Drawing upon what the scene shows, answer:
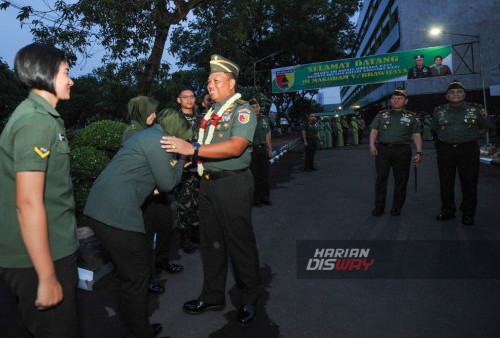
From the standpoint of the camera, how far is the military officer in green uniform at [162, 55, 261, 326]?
2.94 metres

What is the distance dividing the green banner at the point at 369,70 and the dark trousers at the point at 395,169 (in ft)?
52.6

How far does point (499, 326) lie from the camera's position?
8.71 ft

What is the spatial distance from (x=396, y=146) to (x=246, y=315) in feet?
13.6

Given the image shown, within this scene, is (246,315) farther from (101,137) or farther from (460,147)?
(101,137)

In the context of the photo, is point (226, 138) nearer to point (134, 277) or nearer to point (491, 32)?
point (134, 277)

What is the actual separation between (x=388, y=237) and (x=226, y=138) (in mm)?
2990

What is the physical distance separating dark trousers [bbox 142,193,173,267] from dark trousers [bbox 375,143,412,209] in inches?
146

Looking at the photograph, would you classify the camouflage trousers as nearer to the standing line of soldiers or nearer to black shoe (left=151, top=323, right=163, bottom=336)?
black shoe (left=151, top=323, right=163, bottom=336)

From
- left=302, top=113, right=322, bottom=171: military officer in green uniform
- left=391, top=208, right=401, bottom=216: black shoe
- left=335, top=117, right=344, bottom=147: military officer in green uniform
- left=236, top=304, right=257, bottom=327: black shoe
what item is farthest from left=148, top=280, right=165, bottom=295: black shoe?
left=335, top=117, right=344, bottom=147: military officer in green uniform

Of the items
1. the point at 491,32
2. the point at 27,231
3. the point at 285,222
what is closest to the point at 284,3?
the point at 491,32

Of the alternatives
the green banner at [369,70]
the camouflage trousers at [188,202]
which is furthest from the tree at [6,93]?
the camouflage trousers at [188,202]

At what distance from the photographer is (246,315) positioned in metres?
2.89

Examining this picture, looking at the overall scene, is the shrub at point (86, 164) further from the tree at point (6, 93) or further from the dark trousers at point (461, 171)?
the tree at point (6, 93)

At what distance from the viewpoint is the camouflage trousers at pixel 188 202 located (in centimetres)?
470
